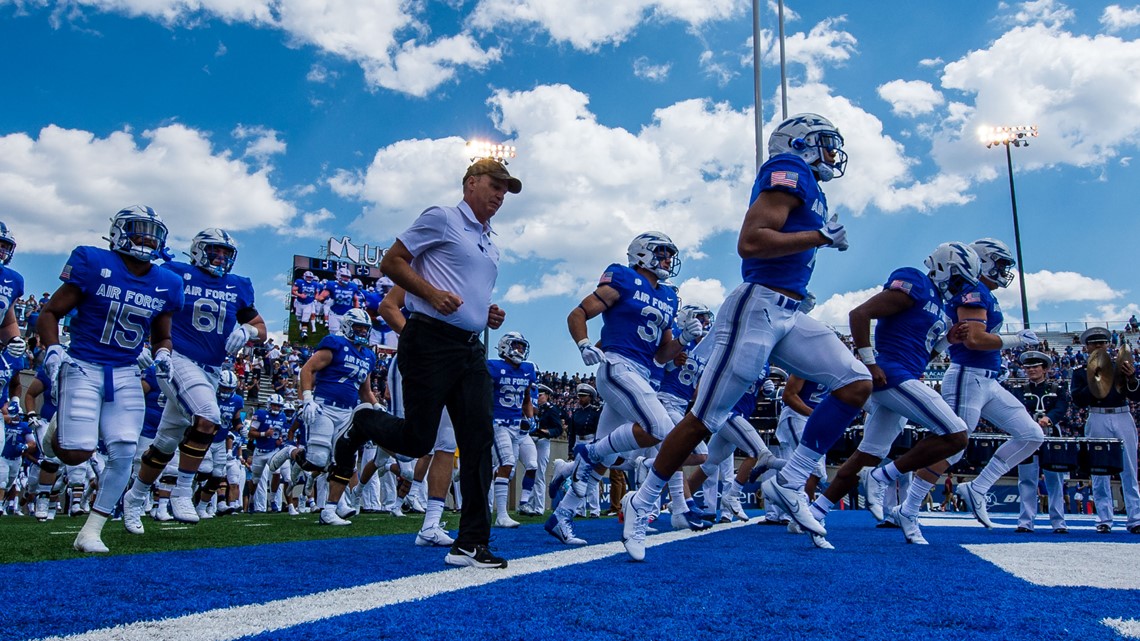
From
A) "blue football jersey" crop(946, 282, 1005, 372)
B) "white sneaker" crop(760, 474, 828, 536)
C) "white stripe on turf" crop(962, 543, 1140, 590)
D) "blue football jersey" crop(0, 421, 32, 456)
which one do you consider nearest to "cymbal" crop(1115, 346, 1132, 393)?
"blue football jersey" crop(946, 282, 1005, 372)

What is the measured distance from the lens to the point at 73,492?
39.2ft

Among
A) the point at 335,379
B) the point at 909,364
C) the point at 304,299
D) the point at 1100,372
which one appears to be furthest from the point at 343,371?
the point at 304,299

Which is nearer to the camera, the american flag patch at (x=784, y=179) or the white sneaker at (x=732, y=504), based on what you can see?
the american flag patch at (x=784, y=179)

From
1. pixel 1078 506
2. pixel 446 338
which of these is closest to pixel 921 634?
pixel 446 338

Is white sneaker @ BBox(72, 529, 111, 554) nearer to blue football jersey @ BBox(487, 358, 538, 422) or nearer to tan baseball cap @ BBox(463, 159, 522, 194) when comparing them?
tan baseball cap @ BBox(463, 159, 522, 194)

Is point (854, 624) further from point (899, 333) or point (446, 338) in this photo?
point (899, 333)

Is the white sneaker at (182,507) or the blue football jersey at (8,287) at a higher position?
the blue football jersey at (8,287)

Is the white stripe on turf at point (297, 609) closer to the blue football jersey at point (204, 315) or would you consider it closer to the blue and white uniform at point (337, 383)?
the blue football jersey at point (204, 315)

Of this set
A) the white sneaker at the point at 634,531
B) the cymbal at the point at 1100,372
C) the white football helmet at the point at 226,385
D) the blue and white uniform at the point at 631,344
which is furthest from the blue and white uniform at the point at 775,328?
the white football helmet at the point at 226,385

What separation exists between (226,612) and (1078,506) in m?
25.5

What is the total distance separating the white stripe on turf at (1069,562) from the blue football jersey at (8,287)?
7915mm

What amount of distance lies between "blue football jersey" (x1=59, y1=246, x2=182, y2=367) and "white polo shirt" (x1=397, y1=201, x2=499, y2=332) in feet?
7.01

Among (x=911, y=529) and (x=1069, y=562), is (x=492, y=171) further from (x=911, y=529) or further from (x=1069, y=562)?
(x=911, y=529)

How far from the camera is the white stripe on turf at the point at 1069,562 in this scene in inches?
130
